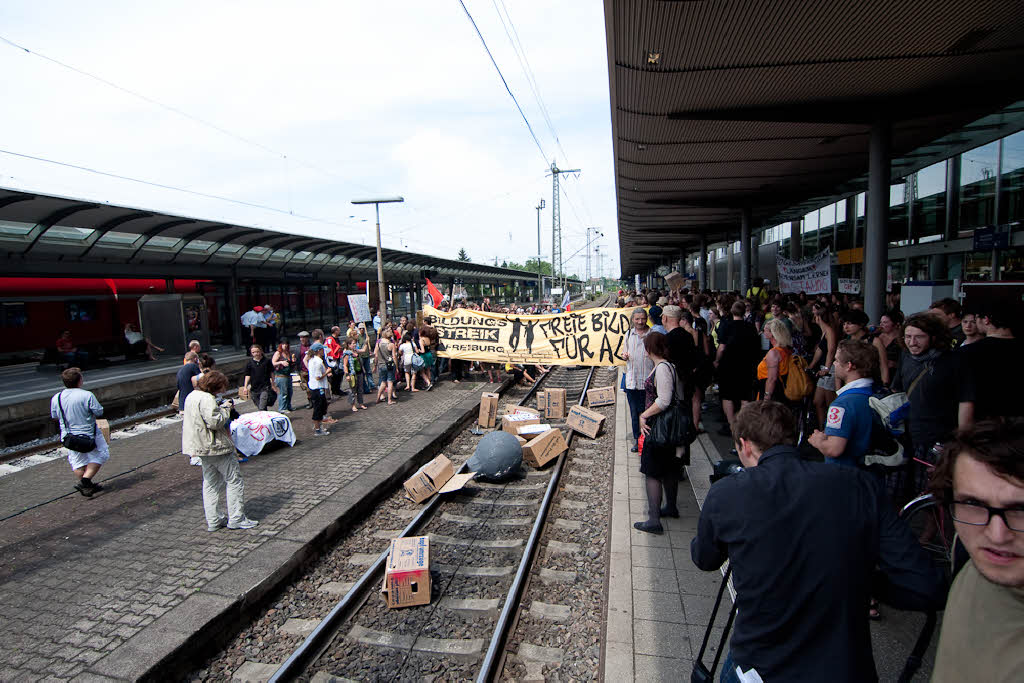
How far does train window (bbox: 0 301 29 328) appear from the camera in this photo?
16156 millimetres

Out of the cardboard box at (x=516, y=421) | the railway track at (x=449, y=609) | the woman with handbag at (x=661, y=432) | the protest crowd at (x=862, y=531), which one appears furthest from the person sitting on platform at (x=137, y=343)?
the protest crowd at (x=862, y=531)

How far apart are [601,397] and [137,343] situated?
17147mm

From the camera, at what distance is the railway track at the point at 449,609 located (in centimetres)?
409

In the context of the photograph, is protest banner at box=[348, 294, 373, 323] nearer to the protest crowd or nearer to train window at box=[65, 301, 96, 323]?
train window at box=[65, 301, 96, 323]

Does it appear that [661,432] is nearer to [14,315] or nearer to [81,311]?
[14,315]

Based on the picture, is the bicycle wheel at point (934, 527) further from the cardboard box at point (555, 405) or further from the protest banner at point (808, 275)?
the protest banner at point (808, 275)

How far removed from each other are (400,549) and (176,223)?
1397cm

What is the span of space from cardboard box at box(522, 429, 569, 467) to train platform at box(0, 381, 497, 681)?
5.96ft

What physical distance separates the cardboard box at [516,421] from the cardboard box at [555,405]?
1454mm

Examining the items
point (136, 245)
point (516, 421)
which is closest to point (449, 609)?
point (516, 421)

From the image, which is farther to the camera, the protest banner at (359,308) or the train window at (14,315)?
the train window at (14,315)

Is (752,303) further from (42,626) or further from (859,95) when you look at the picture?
Result: (42,626)

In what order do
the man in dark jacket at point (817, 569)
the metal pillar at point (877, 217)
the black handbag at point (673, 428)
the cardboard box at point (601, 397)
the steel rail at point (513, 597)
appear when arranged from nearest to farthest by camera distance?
the man in dark jacket at point (817, 569)
the steel rail at point (513, 597)
the black handbag at point (673, 428)
the metal pillar at point (877, 217)
the cardboard box at point (601, 397)

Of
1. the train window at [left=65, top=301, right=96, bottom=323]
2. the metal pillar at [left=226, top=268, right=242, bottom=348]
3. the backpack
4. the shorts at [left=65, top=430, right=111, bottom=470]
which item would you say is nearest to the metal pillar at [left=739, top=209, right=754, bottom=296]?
the backpack
